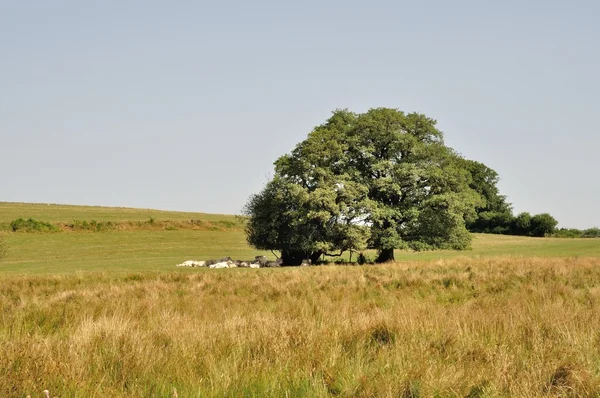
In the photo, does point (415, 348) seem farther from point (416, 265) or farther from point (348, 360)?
point (416, 265)

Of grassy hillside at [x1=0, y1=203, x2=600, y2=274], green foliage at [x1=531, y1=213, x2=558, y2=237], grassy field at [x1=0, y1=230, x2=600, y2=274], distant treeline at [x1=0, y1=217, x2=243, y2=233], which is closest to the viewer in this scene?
grassy hillside at [x1=0, y1=203, x2=600, y2=274]

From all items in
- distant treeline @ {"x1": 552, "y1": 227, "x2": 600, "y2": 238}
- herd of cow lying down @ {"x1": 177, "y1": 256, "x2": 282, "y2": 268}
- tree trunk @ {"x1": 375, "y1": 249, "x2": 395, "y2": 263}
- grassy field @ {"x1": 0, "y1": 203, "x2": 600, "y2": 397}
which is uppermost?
distant treeline @ {"x1": 552, "y1": 227, "x2": 600, "y2": 238}

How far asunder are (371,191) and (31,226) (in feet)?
161

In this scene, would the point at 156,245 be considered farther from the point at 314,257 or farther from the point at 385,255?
the point at 385,255

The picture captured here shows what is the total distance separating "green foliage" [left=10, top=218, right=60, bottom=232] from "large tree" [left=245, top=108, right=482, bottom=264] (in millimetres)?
39627

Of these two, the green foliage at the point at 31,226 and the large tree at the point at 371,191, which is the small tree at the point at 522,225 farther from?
the green foliage at the point at 31,226

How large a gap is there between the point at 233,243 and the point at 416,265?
44259mm

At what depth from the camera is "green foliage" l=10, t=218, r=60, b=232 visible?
70125 millimetres

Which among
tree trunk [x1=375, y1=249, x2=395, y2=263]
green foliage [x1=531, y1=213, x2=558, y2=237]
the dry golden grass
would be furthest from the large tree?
green foliage [x1=531, y1=213, x2=558, y2=237]

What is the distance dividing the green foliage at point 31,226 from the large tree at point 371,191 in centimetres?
3963

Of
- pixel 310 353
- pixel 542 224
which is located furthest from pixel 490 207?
pixel 310 353

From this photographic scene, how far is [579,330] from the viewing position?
8367 millimetres

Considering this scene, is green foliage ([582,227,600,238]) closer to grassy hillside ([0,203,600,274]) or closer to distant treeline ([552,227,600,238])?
distant treeline ([552,227,600,238])

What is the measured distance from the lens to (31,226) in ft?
232
